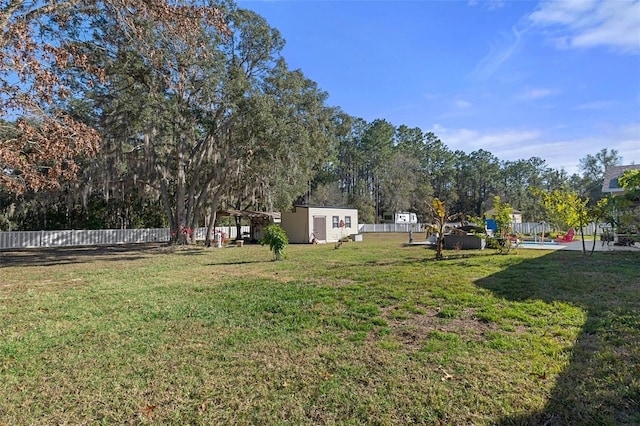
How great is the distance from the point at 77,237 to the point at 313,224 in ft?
46.9

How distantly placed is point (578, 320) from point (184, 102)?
14399 mm

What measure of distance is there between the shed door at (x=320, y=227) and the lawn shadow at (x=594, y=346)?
15.0 metres

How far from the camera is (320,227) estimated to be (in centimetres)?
2216

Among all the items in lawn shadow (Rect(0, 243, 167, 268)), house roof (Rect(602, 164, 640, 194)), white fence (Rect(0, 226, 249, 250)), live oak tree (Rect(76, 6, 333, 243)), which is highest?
live oak tree (Rect(76, 6, 333, 243))

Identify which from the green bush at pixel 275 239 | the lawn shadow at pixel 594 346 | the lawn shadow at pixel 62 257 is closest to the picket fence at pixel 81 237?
the lawn shadow at pixel 62 257

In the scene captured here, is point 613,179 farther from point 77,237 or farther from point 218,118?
point 77,237

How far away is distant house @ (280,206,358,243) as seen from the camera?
21672mm

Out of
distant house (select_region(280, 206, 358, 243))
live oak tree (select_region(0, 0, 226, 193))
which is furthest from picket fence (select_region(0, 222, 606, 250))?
live oak tree (select_region(0, 0, 226, 193))

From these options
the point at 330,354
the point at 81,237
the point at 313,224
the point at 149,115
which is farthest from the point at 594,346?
the point at 81,237

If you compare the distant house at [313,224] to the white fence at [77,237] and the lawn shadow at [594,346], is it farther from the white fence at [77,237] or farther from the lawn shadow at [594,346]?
the lawn shadow at [594,346]

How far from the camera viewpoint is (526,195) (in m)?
52.3

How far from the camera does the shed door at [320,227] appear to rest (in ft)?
72.0

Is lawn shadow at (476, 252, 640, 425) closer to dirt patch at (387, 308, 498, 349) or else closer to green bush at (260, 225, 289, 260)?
dirt patch at (387, 308, 498, 349)

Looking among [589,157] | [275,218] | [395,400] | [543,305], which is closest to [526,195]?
[589,157]
